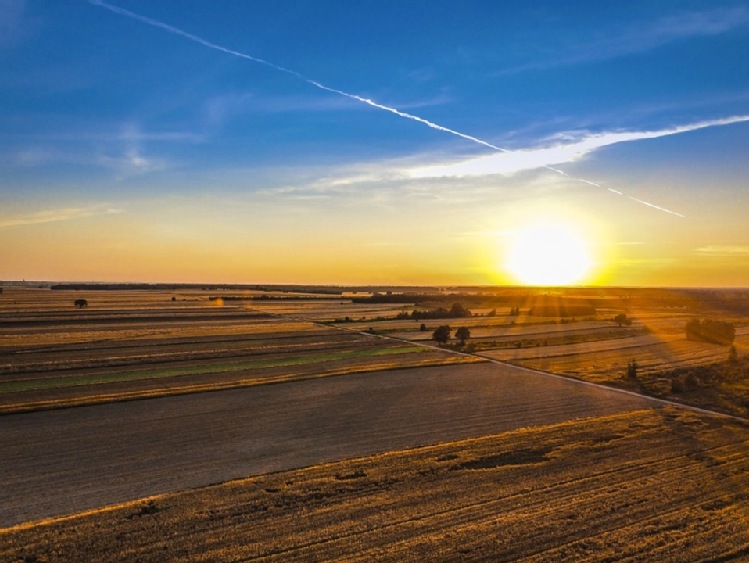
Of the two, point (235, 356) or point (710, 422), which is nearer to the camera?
point (710, 422)

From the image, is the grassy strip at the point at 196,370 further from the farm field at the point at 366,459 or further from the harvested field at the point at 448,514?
the harvested field at the point at 448,514

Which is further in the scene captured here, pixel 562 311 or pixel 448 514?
pixel 562 311

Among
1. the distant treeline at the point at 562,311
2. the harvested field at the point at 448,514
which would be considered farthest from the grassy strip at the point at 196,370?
the distant treeline at the point at 562,311

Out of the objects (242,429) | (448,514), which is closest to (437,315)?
(242,429)

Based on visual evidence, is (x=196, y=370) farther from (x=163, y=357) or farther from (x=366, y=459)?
(x=366, y=459)

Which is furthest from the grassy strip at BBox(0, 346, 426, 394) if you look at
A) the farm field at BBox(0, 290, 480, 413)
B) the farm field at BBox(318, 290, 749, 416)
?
the farm field at BBox(318, 290, 749, 416)

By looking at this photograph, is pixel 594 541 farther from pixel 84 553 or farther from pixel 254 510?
pixel 84 553

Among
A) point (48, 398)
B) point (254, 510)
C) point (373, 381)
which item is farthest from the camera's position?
point (373, 381)

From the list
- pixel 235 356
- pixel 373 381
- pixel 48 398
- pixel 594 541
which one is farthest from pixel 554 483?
pixel 235 356
